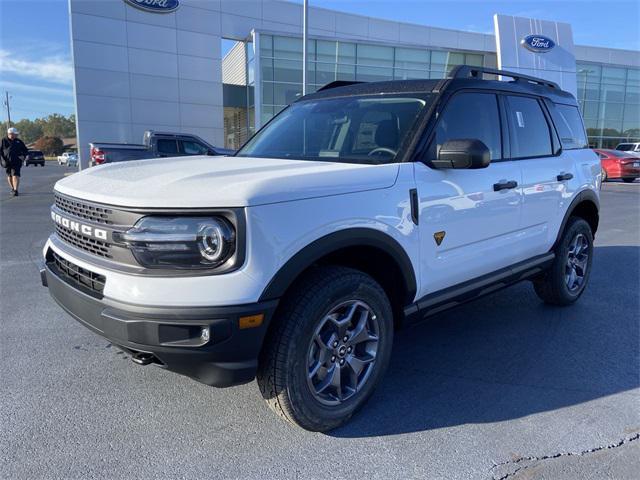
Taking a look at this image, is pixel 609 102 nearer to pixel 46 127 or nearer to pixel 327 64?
pixel 327 64

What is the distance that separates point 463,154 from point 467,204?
45cm

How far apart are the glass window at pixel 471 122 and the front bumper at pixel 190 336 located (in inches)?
64.6

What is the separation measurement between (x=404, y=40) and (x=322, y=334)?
34.3 m

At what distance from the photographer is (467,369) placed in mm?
3436

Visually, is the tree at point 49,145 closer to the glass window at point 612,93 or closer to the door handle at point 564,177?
the glass window at point 612,93

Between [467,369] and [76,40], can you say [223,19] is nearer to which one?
[76,40]

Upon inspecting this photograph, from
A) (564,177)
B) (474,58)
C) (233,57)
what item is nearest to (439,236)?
(564,177)

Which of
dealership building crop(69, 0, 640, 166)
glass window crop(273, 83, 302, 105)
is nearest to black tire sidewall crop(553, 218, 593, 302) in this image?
dealership building crop(69, 0, 640, 166)

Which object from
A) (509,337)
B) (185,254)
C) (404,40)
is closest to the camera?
(185,254)

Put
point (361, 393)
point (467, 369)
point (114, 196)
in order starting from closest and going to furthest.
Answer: point (114, 196)
point (361, 393)
point (467, 369)

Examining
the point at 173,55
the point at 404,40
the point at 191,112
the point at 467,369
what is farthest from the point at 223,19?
the point at 467,369

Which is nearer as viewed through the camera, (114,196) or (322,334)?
(114,196)

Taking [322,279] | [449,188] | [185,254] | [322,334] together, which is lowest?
[322,334]

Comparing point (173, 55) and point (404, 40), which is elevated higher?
point (404, 40)
